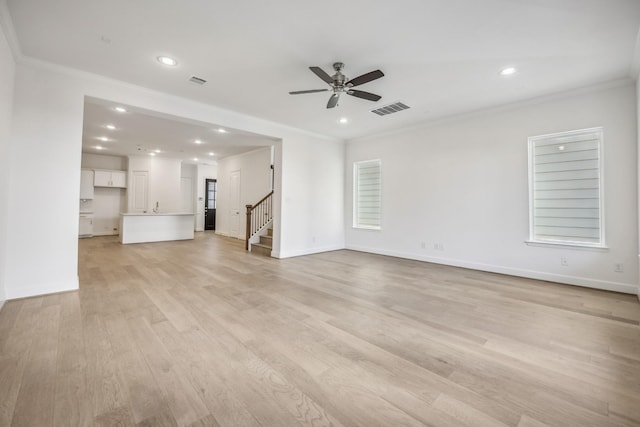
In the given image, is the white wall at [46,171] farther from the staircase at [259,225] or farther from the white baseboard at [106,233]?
the white baseboard at [106,233]

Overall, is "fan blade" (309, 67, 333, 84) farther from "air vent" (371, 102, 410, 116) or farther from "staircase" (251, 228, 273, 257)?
"staircase" (251, 228, 273, 257)

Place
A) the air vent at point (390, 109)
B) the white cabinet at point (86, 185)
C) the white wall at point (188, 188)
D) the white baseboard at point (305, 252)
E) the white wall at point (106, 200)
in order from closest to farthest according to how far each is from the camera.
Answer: the air vent at point (390, 109), the white baseboard at point (305, 252), the white cabinet at point (86, 185), the white wall at point (106, 200), the white wall at point (188, 188)

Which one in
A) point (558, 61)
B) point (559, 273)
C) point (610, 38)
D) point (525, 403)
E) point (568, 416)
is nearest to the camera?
point (568, 416)

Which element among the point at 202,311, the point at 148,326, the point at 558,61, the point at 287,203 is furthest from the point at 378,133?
the point at 148,326

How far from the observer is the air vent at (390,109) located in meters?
4.66

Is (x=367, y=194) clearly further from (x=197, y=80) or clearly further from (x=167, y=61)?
(x=167, y=61)

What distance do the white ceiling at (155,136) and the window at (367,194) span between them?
8.01 feet

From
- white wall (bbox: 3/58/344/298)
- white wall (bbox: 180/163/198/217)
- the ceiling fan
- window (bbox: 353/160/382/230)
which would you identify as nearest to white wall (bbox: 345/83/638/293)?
window (bbox: 353/160/382/230)

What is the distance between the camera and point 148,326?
2.51 metres

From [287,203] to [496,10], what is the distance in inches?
178

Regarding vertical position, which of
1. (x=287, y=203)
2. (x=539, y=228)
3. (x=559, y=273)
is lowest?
(x=559, y=273)

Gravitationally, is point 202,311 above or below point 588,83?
below

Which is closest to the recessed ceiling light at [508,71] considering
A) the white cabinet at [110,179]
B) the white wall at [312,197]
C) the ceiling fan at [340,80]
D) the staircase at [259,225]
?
the ceiling fan at [340,80]

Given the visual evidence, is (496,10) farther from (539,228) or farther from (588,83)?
(539,228)
